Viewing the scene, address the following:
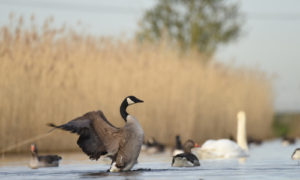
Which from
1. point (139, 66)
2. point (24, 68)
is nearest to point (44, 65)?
point (24, 68)

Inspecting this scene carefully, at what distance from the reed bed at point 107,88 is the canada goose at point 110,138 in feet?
14.4

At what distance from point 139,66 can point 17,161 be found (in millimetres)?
5526

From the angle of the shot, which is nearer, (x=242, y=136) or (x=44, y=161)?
(x=44, y=161)

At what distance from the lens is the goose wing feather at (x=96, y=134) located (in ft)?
27.2

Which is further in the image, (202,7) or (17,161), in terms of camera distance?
(202,7)

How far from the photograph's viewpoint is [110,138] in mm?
8492

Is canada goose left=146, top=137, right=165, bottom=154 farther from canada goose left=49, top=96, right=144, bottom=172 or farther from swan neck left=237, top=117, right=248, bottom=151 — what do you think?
canada goose left=49, top=96, right=144, bottom=172

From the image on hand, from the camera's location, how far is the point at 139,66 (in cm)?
1541

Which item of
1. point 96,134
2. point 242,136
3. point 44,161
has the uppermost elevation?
point 96,134

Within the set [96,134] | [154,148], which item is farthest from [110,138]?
[154,148]

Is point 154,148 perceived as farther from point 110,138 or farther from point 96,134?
point 96,134

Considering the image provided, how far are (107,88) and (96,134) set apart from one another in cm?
604

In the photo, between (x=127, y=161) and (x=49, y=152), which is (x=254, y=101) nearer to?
(x=49, y=152)

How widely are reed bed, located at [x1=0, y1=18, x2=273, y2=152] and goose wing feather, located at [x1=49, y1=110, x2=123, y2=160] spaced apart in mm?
4357
